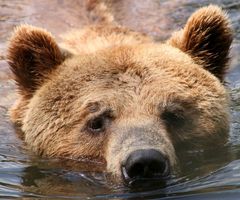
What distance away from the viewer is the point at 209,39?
726 cm

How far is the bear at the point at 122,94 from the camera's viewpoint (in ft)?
20.3

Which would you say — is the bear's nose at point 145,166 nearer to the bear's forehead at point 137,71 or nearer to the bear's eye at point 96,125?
the bear's eye at point 96,125

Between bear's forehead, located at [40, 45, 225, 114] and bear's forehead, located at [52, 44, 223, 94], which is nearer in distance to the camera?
bear's forehead, located at [40, 45, 225, 114]

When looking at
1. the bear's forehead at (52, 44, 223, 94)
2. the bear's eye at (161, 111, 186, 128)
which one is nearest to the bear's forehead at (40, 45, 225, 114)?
the bear's forehead at (52, 44, 223, 94)

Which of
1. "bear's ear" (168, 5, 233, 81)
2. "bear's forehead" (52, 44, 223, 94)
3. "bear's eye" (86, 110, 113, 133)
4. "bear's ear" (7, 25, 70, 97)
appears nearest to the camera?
"bear's eye" (86, 110, 113, 133)

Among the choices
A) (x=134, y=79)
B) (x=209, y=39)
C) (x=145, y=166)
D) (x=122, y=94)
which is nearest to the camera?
(x=145, y=166)

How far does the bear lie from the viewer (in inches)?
244

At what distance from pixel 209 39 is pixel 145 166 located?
2.16m

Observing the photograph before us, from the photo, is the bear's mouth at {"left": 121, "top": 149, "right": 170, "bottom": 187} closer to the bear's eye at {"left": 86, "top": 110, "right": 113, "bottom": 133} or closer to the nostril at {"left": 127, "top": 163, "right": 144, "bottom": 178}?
the nostril at {"left": 127, "top": 163, "right": 144, "bottom": 178}

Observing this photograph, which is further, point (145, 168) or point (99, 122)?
point (99, 122)

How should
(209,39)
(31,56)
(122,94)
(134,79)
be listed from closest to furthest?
1. (122,94)
2. (134,79)
3. (31,56)
4. (209,39)

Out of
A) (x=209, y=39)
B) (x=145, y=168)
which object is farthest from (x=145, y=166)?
(x=209, y=39)

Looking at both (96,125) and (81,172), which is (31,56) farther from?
(81,172)

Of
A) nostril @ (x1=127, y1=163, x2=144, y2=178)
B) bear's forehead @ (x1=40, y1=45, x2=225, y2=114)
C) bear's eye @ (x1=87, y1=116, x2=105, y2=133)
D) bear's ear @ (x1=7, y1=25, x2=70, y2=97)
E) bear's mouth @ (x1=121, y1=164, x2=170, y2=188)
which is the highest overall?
bear's ear @ (x1=7, y1=25, x2=70, y2=97)
